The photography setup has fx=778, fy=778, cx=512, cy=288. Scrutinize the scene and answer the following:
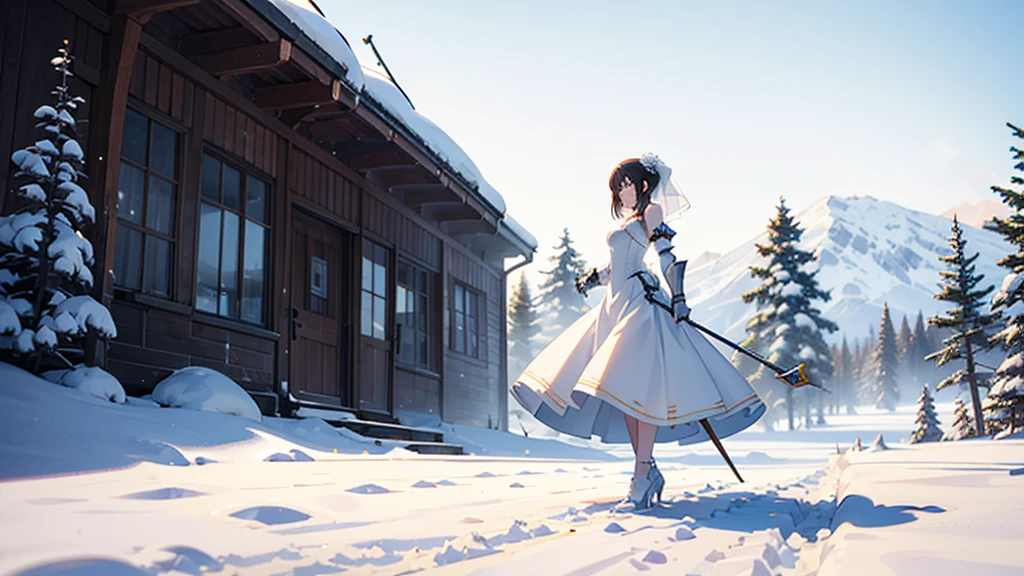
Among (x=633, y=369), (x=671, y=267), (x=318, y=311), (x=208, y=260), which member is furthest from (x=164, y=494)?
(x=318, y=311)

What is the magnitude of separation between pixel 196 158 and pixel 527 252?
9.84m

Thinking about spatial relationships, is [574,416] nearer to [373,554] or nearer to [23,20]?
[373,554]

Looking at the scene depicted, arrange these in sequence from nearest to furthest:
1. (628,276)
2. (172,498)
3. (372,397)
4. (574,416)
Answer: (172,498) < (628,276) < (574,416) < (372,397)

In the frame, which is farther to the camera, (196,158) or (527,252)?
(527,252)

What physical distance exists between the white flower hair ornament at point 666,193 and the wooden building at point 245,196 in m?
3.84

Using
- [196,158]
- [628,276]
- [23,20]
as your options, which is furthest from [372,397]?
[628,276]

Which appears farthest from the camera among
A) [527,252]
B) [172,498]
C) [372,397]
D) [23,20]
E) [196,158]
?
[527,252]

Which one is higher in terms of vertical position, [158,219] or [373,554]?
[158,219]

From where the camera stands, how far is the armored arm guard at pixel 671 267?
13.3 ft

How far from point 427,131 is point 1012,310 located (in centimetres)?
1323

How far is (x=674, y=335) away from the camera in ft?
13.4

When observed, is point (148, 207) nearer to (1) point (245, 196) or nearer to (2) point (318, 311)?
(1) point (245, 196)

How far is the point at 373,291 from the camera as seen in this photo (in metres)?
10.7

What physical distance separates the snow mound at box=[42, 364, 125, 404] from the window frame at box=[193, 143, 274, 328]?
1833 millimetres
